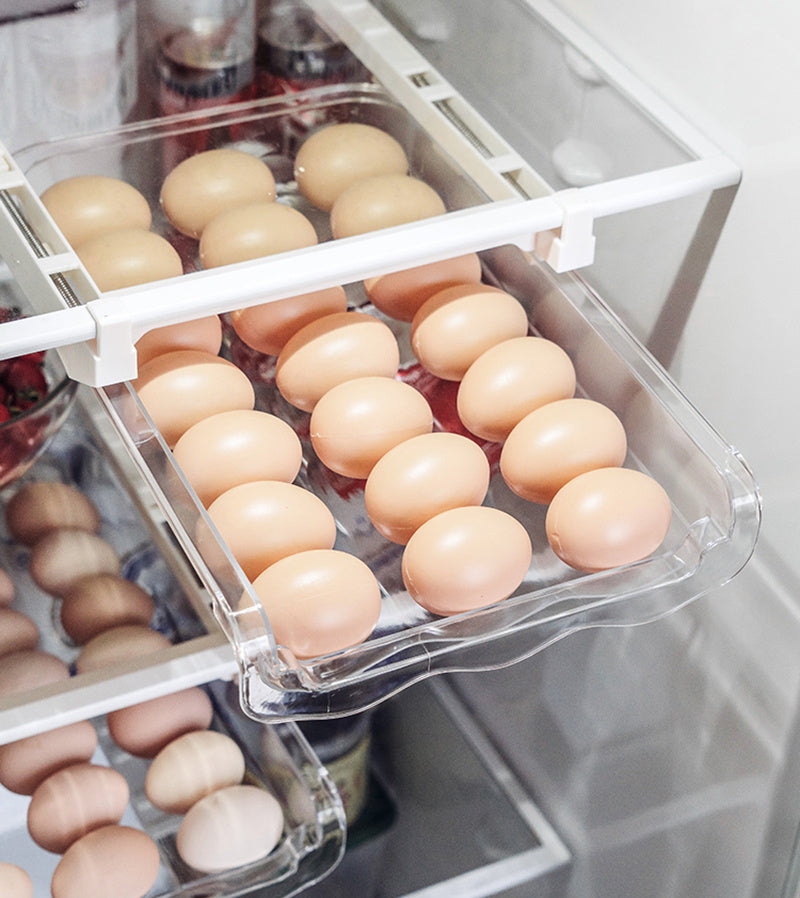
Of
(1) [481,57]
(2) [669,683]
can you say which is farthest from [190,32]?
(2) [669,683]

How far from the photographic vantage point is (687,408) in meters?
0.84

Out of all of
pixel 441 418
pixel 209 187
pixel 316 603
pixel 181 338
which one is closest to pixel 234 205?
pixel 209 187

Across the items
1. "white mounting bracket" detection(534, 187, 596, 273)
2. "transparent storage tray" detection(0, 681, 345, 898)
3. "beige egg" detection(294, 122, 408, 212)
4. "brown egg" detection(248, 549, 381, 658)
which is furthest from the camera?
"transparent storage tray" detection(0, 681, 345, 898)

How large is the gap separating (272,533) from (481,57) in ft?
1.66

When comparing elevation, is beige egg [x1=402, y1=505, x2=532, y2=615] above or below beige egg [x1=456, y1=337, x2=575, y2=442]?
below

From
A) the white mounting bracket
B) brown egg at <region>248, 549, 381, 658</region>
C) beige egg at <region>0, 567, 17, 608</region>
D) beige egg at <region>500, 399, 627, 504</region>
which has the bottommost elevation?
beige egg at <region>0, 567, 17, 608</region>

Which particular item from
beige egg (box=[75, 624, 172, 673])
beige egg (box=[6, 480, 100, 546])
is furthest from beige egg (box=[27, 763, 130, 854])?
beige egg (box=[6, 480, 100, 546])

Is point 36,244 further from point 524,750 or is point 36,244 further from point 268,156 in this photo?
point 524,750

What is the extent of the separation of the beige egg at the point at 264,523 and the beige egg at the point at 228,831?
0.43 metres

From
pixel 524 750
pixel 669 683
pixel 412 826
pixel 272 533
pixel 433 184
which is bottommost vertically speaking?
pixel 412 826

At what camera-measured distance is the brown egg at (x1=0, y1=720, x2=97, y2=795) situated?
1.07m

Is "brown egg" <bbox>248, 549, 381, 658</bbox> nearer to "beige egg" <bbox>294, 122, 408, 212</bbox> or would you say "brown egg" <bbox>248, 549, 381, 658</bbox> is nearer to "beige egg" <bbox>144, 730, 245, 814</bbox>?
"beige egg" <bbox>294, 122, 408, 212</bbox>

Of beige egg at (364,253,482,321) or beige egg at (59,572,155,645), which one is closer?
beige egg at (364,253,482,321)

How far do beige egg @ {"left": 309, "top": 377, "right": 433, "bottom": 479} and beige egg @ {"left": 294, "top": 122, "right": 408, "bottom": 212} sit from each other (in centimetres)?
20
